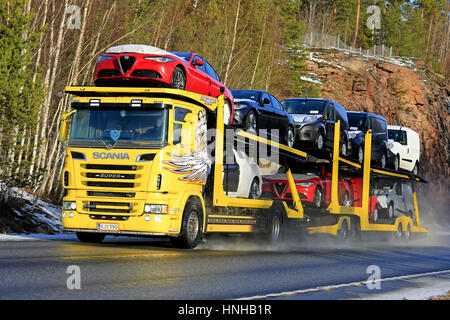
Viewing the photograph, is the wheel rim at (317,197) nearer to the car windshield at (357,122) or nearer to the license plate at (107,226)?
the car windshield at (357,122)

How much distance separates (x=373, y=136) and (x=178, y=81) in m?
11.2

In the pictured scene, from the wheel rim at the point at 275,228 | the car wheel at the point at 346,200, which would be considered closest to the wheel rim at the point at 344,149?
the car wheel at the point at 346,200

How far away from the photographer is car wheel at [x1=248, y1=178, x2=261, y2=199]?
16125mm

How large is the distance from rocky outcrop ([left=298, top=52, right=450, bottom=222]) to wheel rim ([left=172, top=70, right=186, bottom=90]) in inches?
1993

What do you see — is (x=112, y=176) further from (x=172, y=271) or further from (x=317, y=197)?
(x=317, y=197)

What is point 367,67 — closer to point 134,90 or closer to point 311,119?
point 311,119

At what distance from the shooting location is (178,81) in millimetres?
14023

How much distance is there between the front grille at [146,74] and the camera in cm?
A: 1364

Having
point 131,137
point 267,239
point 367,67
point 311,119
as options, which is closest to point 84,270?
point 131,137

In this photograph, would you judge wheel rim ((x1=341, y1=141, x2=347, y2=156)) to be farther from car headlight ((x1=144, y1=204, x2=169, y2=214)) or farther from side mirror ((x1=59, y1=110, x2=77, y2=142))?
side mirror ((x1=59, y1=110, x2=77, y2=142))

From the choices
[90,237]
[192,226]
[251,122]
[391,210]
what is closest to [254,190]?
[251,122]

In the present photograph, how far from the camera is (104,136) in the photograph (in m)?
13.2

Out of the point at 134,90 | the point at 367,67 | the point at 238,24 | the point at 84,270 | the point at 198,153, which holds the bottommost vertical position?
the point at 84,270

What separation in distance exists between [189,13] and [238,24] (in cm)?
295
